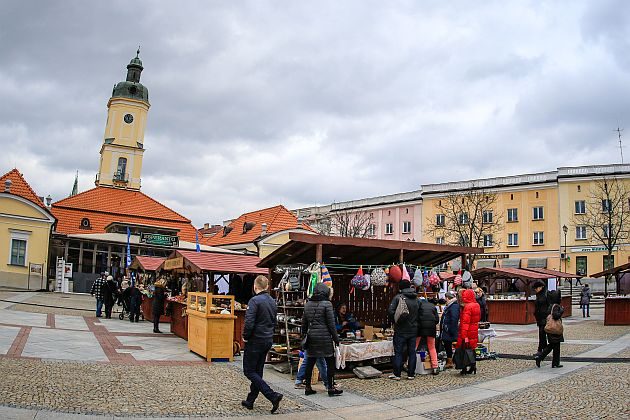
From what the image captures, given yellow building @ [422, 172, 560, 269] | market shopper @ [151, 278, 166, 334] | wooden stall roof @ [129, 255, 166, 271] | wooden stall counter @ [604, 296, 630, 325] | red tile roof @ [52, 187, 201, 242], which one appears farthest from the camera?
yellow building @ [422, 172, 560, 269]

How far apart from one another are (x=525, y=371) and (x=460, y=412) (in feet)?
13.5

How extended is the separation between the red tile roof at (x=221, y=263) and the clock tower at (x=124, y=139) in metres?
38.0

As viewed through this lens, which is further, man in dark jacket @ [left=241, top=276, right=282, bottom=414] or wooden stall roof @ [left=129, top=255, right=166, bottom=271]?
wooden stall roof @ [left=129, top=255, right=166, bottom=271]

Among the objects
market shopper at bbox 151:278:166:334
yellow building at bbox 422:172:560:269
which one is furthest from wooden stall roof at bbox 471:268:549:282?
yellow building at bbox 422:172:560:269

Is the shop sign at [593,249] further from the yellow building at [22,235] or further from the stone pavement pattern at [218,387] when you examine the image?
the yellow building at [22,235]

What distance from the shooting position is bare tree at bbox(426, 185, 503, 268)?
4872 cm

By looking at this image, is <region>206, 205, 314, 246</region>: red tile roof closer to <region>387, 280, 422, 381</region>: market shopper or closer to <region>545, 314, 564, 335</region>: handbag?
<region>387, 280, 422, 381</region>: market shopper

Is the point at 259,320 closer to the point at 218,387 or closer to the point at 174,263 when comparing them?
the point at 218,387

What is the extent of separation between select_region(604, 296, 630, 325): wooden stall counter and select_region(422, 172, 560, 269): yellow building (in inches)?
1149

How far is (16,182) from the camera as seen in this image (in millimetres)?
33188

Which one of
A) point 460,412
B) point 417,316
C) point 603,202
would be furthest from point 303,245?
point 603,202

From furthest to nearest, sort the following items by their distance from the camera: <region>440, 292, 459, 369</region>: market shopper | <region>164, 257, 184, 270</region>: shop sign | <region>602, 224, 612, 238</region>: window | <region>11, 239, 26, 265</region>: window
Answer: <region>602, 224, 612, 238</region>: window < <region>11, 239, 26, 265</region>: window < <region>164, 257, 184, 270</region>: shop sign < <region>440, 292, 459, 369</region>: market shopper

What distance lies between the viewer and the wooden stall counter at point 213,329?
1191 centimetres

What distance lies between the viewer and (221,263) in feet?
51.3
